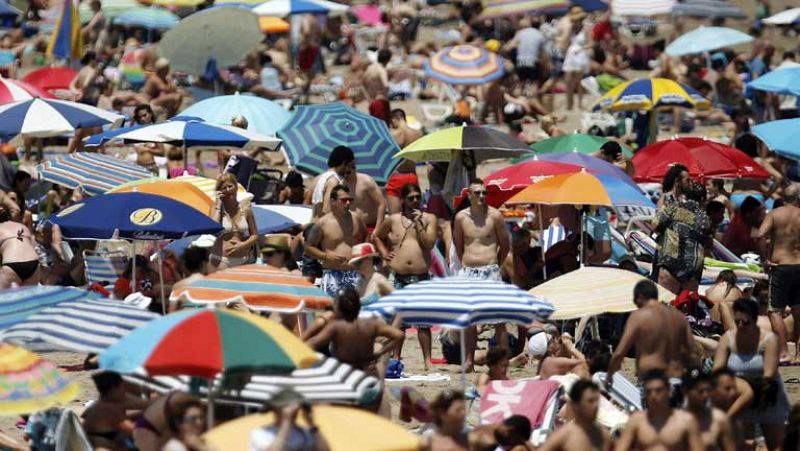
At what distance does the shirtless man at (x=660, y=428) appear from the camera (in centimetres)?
1059

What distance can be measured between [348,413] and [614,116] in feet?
52.7

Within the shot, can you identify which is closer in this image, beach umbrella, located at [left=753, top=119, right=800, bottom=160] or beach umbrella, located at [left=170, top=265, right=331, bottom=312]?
beach umbrella, located at [left=170, top=265, right=331, bottom=312]

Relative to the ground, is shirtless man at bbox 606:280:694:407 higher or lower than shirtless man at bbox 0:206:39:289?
higher

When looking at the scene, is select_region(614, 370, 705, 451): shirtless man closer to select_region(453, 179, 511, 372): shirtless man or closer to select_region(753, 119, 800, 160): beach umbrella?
select_region(453, 179, 511, 372): shirtless man

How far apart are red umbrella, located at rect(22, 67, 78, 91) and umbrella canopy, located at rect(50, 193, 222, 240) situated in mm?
10464

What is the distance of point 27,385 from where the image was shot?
A: 10930 mm

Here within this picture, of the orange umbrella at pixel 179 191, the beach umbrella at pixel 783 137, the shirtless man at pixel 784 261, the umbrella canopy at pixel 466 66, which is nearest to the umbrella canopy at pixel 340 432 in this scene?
the orange umbrella at pixel 179 191

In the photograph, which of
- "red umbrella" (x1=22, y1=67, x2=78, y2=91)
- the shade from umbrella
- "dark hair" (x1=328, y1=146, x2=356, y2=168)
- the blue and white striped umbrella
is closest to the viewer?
the blue and white striped umbrella

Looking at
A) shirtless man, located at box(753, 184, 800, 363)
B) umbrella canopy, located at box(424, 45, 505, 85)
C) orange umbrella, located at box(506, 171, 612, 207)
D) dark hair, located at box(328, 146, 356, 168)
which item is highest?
dark hair, located at box(328, 146, 356, 168)

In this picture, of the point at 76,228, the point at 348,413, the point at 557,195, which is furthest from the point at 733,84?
the point at 348,413

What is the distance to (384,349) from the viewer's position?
12445 millimetres

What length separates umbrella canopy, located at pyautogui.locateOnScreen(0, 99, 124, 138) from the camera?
18.4 metres

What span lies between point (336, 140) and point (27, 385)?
7.65 m

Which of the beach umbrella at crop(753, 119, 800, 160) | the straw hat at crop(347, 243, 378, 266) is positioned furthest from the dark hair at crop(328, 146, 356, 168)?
the beach umbrella at crop(753, 119, 800, 160)
